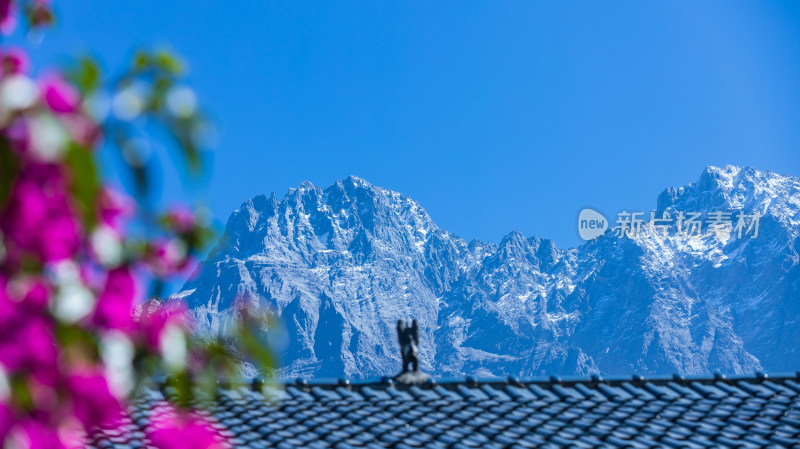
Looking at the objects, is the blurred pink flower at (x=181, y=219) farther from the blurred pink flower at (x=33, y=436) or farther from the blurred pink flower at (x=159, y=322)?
the blurred pink flower at (x=33, y=436)

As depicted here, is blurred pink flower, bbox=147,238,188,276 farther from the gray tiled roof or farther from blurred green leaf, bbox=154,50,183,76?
the gray tiled roof

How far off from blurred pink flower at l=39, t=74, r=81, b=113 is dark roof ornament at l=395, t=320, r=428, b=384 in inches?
520

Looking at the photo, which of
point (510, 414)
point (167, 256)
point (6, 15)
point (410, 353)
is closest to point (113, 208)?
point (167, 256)

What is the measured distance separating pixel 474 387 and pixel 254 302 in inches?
467

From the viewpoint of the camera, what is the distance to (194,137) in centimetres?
269

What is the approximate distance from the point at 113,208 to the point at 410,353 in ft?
51.2

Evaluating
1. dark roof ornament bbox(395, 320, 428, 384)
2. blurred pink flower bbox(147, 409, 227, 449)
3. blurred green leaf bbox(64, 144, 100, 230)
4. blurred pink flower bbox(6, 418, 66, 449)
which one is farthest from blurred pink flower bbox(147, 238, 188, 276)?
dark roof ornament bbox(395, 320, 428, 384)

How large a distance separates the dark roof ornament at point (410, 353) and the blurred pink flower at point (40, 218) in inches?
515

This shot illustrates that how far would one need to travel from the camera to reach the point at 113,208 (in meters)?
3.01

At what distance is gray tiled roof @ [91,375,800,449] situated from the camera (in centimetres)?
1220

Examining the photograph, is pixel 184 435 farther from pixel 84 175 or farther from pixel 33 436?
pixel 84 175

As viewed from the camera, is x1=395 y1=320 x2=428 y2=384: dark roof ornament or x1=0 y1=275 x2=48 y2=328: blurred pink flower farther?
x1=395 y1=320 x2=428 y2=384: dark roof ornament

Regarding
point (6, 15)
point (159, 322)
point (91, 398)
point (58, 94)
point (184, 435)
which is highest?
point (6, 15)

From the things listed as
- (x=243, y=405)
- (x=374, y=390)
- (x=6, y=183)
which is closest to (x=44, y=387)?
(x=6, y=183)
